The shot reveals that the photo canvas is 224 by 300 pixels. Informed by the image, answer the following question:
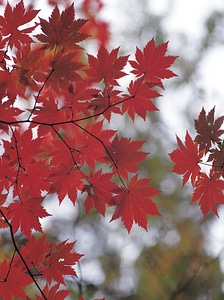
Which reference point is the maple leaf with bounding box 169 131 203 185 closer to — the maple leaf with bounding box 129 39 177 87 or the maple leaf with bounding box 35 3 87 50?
the maple leaf with bounding box 129 39 177 87

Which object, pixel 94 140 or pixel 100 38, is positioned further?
pixel 100 38

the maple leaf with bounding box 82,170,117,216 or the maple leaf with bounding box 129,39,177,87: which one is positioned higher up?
the maple leaf with bounding box 129,39,177,87

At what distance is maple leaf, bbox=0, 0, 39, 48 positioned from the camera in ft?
3.59

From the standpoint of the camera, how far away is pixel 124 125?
4.22 meters

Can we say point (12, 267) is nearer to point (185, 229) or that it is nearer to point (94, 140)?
point (94, 140)

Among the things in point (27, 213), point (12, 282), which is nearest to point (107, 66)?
point (27, 213)

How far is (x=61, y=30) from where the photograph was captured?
106 centimetres

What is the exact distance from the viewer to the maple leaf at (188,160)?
1.13 metres

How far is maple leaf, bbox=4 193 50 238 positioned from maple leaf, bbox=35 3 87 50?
0.38 metres

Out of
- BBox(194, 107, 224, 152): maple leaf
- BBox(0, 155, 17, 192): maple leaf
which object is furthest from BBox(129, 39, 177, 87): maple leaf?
BBox(0, 155, 17, 192): maple leaf

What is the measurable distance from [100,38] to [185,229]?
2.17 metres

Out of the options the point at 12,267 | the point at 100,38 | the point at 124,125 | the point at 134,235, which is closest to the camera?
the point at 12,267

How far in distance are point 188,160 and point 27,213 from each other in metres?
0.42

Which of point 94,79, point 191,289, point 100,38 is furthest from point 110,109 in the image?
point 100,38
